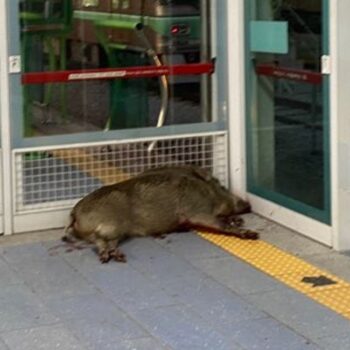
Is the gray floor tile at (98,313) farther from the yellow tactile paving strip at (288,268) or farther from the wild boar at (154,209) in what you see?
the yellow tactile paving strip at (288,268)

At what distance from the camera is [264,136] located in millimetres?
7816

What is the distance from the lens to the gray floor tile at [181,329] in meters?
5.40

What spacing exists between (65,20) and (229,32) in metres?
1.18

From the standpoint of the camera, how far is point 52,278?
651 centimetres

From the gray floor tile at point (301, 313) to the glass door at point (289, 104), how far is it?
1.09m

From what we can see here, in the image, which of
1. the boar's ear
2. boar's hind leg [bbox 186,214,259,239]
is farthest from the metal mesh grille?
boar's hind leg [bbox 186,214,259,239]

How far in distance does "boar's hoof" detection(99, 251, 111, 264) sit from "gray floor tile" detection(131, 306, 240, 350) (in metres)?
0.96

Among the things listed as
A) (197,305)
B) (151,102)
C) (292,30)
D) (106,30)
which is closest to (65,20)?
(106,30)

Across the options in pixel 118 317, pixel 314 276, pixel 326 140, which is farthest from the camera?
pixel 326 140

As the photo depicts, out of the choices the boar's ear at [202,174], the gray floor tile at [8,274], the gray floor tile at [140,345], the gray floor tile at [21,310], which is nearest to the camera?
the gray floor tile at [140,345]

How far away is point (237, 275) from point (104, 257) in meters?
0.86

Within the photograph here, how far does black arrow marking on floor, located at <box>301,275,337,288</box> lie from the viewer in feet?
20.7

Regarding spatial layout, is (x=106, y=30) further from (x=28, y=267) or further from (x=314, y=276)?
(x=314, y=276)

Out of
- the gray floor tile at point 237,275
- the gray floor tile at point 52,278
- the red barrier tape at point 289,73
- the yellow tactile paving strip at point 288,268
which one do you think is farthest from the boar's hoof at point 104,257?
the red barrier tape at point 289,73
